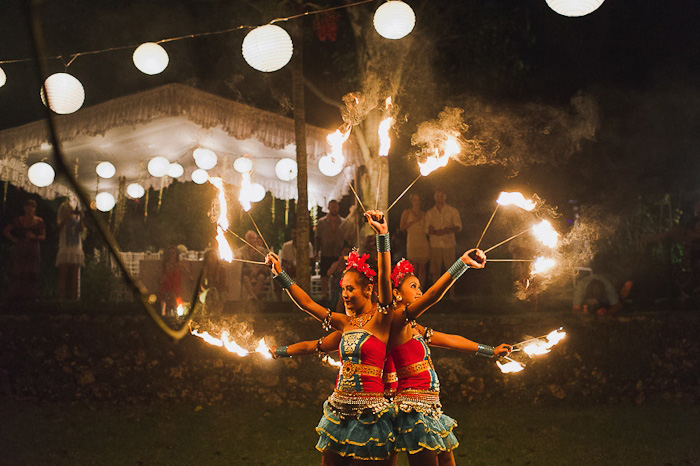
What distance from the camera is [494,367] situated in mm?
7195

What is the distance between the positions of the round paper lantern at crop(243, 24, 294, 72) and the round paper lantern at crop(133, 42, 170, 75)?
125 cm

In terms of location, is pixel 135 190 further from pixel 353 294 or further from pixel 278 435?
pixel 353 294

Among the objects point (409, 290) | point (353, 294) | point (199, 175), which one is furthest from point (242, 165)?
point (353, 294)

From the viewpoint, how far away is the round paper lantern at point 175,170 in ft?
36.4

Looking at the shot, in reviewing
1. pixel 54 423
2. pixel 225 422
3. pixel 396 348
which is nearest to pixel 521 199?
pixel 396 348

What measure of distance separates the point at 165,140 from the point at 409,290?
7.68 metres

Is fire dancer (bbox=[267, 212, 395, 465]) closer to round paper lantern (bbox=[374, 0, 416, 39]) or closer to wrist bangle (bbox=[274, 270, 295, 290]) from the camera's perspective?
wrist bangle (bbox=[274, 270, 295, 290])

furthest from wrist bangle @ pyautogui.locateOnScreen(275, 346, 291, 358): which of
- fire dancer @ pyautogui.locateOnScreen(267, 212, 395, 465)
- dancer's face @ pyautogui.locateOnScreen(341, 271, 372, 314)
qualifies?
dancer's face @ pyautogui.locateOnScreen(341, 271, 372, 314)

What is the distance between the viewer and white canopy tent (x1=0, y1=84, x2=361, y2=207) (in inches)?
384

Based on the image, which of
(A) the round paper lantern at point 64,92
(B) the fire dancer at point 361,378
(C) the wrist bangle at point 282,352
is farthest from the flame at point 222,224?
(A) the round paper lantern at point 64,92

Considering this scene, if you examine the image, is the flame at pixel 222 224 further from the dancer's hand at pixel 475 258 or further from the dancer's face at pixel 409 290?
the dancer's hand at pixel 475 258

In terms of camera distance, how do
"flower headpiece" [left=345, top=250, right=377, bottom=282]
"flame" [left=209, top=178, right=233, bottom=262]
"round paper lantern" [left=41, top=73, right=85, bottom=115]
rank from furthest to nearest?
1. "round paper lantern" [left=41, top=73, right=85, bottom=115]
2. "flame" [left=209, top=178, right=233, bottom=262]
3. "flower headpiece" [left=345, top=250, right=377, bottom=282]

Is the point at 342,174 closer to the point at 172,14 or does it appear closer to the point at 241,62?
the point at 241,62

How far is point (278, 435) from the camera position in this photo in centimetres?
626
